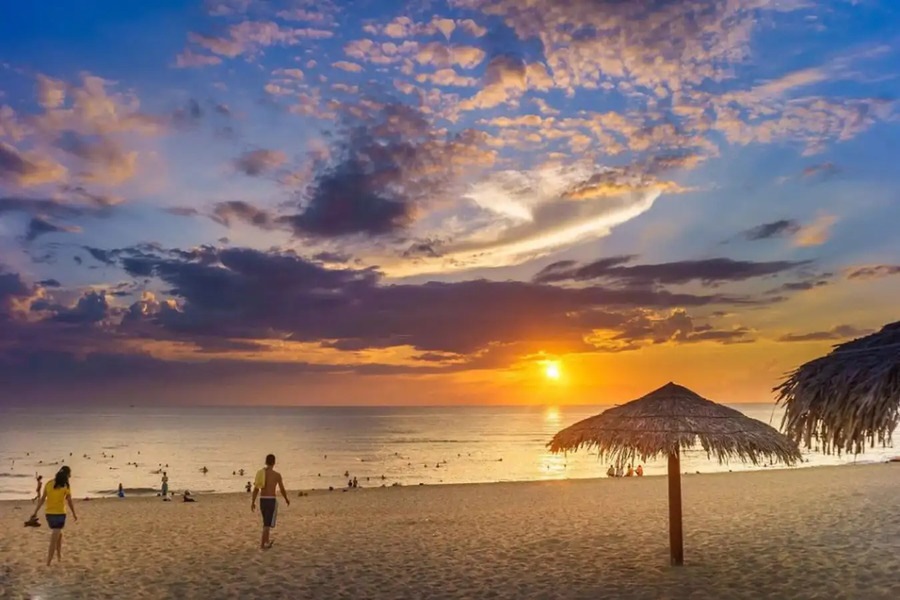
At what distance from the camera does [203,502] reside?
26875 millimetres

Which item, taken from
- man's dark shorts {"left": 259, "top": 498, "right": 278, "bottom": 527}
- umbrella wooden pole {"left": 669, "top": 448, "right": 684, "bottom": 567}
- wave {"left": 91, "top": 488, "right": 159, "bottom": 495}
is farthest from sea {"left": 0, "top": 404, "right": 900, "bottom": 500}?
umbrella wooden pole {"left": 669, "top": 448, "right": 684, "bottom": 567}

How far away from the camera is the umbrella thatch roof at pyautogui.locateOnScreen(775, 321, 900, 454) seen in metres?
6.95

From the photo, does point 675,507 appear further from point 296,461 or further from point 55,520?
point 296,461

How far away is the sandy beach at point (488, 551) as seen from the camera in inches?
399

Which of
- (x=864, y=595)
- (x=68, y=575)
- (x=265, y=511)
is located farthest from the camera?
(x=265, y=511)

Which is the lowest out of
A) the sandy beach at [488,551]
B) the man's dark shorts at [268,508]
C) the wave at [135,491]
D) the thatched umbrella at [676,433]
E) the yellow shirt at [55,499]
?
the wave at [135,491]

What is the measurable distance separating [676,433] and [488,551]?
4.95m

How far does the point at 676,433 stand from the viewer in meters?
10.2

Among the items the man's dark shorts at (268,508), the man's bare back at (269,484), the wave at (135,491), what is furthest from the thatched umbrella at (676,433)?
the wave at (135,491)

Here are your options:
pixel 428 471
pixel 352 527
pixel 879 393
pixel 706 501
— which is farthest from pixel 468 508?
pixel 428 471

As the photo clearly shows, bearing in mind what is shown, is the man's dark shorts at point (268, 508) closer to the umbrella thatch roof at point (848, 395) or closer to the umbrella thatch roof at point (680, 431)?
the umbrella thatch roof at point (680, 431)

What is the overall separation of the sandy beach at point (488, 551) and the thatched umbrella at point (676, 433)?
5.54ft

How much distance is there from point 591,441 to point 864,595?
4053mm

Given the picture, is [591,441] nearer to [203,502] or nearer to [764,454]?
[764,454]
